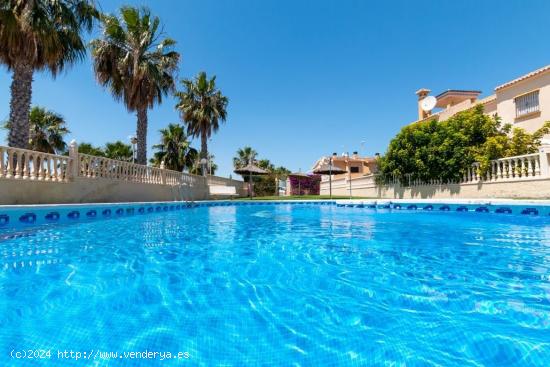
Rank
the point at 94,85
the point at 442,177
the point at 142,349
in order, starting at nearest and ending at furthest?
the point at 142,349
the point at 94,85
the point at 442,177

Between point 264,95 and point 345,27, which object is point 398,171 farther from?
point 264,95

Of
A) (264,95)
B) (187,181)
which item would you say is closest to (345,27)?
(264,95)

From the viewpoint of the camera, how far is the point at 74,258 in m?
4.14

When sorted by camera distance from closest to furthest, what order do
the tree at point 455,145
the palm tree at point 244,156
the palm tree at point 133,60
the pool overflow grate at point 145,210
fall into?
the pool overflow grate at point 145,210 < the tree at point 455,145 < the palm tree at point 133,60 < the palm tree at point 244,156

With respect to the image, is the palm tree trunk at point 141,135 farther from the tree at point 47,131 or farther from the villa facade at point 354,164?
the villa facade at point 354,164

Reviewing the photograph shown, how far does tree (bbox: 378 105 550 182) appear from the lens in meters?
13.2

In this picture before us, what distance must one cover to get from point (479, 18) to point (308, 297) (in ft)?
61.8

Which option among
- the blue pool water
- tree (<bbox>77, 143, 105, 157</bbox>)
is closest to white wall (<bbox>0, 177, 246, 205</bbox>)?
the blue pool water

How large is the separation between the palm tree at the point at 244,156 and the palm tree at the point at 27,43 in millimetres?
30333

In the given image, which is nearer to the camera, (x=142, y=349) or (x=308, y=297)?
(x=142, y=349)

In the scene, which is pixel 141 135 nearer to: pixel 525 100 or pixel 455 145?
pixel 455 145

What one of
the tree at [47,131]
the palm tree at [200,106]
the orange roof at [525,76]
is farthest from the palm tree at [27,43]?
the orange roof at [525,76]

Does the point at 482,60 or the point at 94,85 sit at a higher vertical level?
the point at 482,60

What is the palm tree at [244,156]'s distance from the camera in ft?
134
